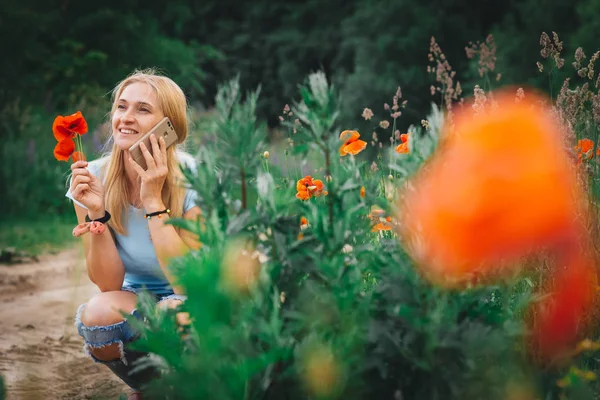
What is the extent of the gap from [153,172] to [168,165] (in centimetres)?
32

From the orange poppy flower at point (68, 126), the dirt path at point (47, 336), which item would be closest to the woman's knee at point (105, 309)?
the dirt path at point (47, 336)

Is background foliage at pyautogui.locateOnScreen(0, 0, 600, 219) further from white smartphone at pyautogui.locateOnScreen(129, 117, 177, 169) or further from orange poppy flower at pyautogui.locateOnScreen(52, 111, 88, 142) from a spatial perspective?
orange poppy flower at pyautogui.locateOnScreen(52, 111, 88, 142)

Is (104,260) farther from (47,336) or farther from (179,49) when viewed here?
(179,49)

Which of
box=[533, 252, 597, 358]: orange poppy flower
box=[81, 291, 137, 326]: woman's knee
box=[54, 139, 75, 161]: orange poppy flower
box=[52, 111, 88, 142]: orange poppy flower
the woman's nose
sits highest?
the woman's nose

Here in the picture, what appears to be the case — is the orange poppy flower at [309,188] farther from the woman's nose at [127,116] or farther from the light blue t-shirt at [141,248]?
the woman's nose at [127,116]

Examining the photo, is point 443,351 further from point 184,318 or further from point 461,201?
point 184,318

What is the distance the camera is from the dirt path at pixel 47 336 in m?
3.11

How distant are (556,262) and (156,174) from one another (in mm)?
1272

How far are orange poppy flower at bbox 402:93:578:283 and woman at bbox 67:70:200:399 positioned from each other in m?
0.98

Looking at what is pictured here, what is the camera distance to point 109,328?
250cm

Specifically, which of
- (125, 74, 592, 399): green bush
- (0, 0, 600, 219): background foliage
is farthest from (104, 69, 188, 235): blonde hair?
(0, 0, 600, 219): background foliage

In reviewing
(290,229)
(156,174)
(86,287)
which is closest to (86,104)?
(86,287)

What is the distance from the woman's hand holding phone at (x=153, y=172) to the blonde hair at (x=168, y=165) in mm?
190

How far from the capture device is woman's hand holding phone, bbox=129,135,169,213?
224cm
